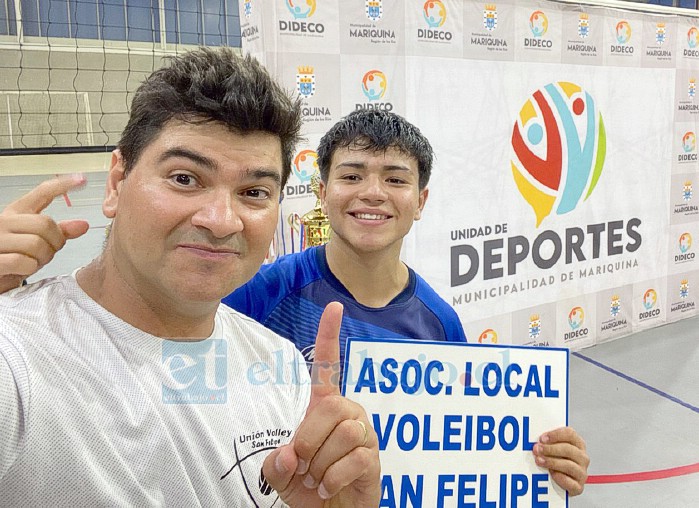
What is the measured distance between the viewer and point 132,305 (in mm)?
979

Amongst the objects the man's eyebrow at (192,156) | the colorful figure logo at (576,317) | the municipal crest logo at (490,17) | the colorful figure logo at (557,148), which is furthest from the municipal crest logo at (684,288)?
the man's eyebrow at (192,156)

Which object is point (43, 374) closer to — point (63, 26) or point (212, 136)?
point (212, 136)

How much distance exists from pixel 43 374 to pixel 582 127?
12.9 feet

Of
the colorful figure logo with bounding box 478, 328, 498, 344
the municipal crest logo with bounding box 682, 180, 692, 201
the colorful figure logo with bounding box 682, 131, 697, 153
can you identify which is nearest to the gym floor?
the colorful figure logo with bounding box 478, 328, 498, 344

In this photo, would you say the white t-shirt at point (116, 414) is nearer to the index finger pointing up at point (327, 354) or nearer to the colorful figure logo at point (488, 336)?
the index finger pointing up at point (327, 354)

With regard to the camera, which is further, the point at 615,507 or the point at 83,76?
the point at 83,76

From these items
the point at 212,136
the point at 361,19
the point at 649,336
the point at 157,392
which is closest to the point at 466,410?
the point at 157,392

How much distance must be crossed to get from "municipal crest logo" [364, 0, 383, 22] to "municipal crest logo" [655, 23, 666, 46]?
2512 millimetres

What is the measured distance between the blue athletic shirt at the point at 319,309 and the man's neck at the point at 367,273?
0.02 meters

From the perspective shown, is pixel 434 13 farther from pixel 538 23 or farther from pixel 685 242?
pixel 685 242

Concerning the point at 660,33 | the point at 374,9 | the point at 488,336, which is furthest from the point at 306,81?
the point at 660,33

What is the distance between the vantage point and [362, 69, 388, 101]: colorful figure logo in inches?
119

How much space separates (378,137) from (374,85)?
1.47m

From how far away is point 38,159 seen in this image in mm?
12500
